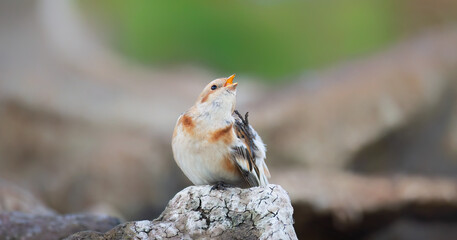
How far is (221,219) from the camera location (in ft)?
14.4

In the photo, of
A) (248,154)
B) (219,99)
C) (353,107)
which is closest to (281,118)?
(353,107)

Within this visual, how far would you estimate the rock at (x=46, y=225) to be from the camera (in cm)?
534

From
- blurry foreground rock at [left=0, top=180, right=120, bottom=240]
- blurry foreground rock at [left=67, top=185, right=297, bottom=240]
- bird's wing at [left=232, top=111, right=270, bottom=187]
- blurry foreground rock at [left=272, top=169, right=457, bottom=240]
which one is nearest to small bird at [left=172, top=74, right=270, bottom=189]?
bird's wing at [left=232, top=111, right=270, bottom=187]

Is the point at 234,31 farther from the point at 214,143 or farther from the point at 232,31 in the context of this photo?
the point at 214,143

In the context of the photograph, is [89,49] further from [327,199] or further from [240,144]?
[240,144]

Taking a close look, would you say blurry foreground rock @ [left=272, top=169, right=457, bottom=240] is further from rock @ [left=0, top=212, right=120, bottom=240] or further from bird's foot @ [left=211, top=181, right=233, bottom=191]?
bird's foot @ [left=211, top=181, right=233, bottom=191]

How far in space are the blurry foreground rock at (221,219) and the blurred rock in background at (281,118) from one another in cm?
487

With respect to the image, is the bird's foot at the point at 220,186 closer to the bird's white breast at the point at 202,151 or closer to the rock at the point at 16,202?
the bird's white breast at the point at 202,151

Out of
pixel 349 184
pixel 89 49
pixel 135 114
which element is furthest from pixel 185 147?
pixel 89 49

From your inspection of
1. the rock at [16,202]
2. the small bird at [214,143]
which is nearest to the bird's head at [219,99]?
the small bird at [214,143]

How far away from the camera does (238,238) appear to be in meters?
4.23

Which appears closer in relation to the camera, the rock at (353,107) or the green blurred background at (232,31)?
the rock at (353,107)

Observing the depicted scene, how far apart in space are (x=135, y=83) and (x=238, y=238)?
13.1 metres

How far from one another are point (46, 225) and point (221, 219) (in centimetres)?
183
